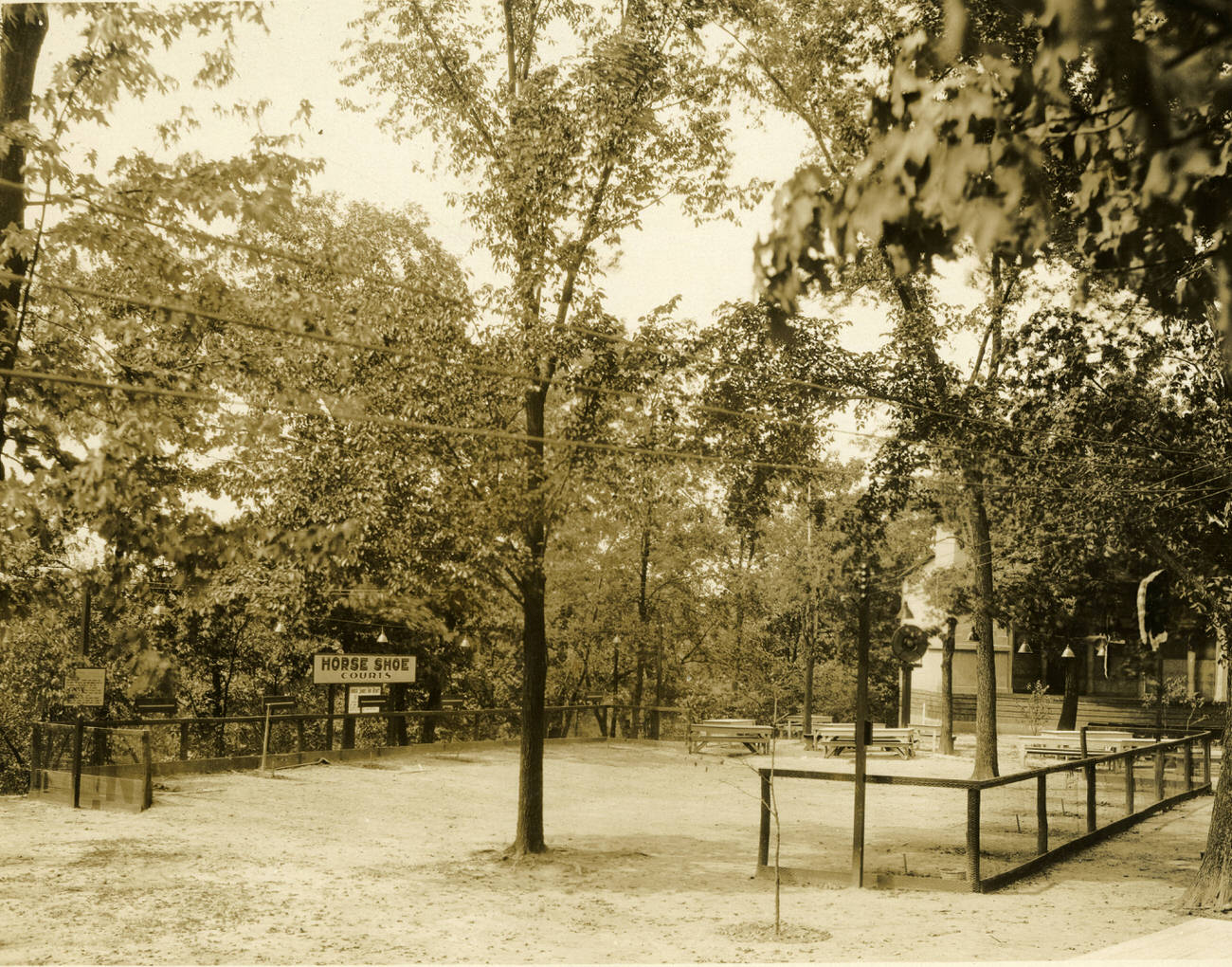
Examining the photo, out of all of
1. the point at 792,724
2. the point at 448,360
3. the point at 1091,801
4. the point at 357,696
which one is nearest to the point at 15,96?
the point at 448,360

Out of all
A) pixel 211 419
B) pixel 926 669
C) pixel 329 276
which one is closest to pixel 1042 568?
pixel 329 276

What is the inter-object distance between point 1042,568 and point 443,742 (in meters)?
13.4

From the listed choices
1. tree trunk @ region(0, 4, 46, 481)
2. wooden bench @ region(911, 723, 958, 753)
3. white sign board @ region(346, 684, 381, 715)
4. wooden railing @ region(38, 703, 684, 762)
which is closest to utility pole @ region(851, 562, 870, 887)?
tree trunk @ region(0, 4, 46, 481)

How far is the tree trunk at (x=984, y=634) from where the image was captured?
19219 millimetres

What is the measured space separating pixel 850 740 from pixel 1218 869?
15389 millimetres

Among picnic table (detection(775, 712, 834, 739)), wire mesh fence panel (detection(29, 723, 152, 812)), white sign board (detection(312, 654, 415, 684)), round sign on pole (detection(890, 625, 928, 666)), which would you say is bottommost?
picnic table (detection(775, 712, 834, 739))

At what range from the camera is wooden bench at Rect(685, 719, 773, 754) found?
83.9ft

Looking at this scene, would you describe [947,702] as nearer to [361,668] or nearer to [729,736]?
[729,736]

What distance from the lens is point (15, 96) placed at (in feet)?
22.7

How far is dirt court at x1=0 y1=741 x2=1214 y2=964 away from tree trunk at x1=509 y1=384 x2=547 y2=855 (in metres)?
0.39

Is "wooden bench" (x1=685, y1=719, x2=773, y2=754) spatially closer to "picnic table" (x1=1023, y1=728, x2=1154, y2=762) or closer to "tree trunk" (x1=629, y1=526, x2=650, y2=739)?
"tree trunk" (x1=629, y1=526, x2=650, y2=739)

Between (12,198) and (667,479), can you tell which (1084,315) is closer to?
(667,479)

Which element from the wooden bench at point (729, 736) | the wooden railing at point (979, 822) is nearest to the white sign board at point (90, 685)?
the wooden railing at point (979, 822)

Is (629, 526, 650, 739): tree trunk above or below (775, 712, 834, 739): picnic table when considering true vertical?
above
